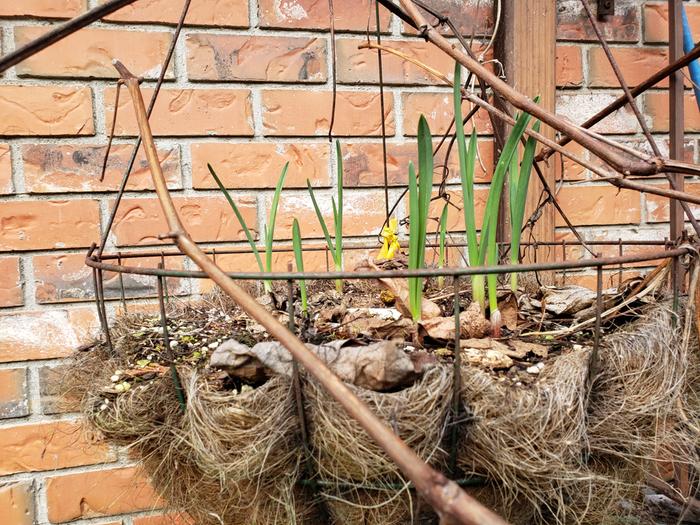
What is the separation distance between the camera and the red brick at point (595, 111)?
1157 millimetres

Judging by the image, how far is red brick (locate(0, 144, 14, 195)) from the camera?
935 millimetres

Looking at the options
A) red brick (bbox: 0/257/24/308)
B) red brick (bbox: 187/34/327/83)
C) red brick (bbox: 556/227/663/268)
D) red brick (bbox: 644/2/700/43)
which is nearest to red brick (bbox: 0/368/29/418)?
red brick (bbox: 0/257/24/308)

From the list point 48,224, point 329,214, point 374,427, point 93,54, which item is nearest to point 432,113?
point 329,214

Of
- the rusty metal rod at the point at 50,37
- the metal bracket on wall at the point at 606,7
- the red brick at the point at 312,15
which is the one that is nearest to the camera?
the rusty metal rod at the point at 50,37

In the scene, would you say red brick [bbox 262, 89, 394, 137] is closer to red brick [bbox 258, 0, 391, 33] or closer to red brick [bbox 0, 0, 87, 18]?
red brick [bbox 258, 0, 391, 33]

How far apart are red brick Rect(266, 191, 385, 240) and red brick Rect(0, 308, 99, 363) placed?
363mm

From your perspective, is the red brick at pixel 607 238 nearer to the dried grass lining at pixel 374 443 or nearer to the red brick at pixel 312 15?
the red brick at pixel 312 15

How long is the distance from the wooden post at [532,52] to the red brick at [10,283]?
32.9 inches

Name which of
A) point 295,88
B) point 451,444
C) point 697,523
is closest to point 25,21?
point 295,88

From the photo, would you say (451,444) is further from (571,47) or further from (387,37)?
(571,47)

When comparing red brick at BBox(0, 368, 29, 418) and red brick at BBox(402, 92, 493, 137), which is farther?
red brick at BBox(402, 92, 493, 137)

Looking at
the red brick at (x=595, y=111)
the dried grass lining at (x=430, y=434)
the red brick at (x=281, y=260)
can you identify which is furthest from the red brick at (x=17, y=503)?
the red brick at (x=595, y=111)

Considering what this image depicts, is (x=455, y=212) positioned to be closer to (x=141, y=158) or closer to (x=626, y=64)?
(x=626, y=64)

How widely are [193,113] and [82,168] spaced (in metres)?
0.21
